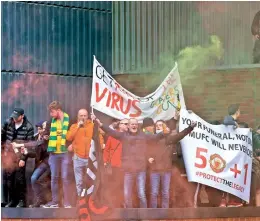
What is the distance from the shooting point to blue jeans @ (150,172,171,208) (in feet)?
45.1

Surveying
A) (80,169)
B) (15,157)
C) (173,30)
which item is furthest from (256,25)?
(15,157)

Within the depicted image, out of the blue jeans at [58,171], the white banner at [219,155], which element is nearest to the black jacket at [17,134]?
the blue jeans at [58,171]

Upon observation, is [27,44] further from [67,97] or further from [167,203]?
[167,203]

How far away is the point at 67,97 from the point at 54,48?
→ 767mm

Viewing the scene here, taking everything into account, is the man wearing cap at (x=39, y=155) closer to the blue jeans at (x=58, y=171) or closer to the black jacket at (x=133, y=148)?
the blue jeans at (x=58, y=171)

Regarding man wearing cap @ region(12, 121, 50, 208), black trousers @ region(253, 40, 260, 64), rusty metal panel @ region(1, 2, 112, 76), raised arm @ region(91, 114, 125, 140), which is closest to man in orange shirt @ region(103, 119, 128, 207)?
raised arm @ region(91, 114, 125, 140)

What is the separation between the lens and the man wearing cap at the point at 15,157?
14.1m

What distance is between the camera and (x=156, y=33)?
16.6m

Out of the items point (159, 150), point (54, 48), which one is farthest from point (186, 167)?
point (54, 48)

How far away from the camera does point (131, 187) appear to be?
45.3 ft

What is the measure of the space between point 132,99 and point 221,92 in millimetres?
2106

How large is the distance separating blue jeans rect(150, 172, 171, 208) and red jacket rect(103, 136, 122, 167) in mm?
506

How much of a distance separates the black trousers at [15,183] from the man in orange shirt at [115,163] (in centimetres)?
110

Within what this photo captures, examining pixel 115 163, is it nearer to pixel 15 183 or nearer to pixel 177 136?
pixel 177 136
